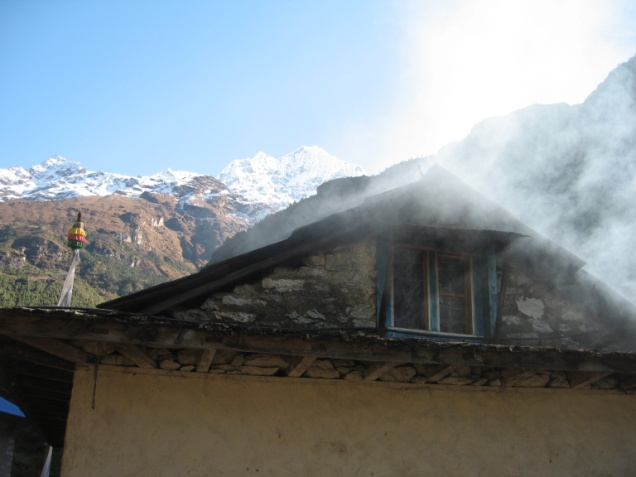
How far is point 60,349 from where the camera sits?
4.85 meters

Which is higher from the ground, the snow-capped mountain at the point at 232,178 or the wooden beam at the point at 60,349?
the snow-capped mountain at the point at 232,178

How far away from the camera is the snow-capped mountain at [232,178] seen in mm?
Answer: 81875

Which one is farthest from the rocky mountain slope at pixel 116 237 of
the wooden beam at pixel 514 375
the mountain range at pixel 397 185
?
the wooden beam at pixel 514 375

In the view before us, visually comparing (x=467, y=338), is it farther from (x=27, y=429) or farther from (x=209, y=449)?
(x=27, y=429)

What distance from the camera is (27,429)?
1300 centimetres

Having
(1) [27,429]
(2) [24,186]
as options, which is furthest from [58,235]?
(2) [24,186]

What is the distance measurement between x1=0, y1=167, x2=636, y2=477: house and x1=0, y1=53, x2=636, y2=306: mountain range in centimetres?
171

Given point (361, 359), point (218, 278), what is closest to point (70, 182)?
point (218, 278)

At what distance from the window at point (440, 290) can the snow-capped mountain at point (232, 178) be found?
212 feet

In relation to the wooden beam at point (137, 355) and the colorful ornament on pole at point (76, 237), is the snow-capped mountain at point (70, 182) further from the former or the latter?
the wooden beam at point (137, 355)

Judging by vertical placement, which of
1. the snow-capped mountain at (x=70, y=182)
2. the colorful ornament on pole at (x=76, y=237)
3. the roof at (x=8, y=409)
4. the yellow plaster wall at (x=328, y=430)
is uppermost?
the snow-capped mountain at (x=70, y=182)

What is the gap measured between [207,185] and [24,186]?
41.4 metres

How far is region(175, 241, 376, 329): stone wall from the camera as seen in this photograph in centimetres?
608

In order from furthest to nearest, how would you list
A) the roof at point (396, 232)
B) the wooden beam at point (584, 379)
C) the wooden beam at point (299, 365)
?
1. the wooden beam at point (584, 379)
2. the roof at point (396, 232)
3. the wooden beam at point (299, 365)
